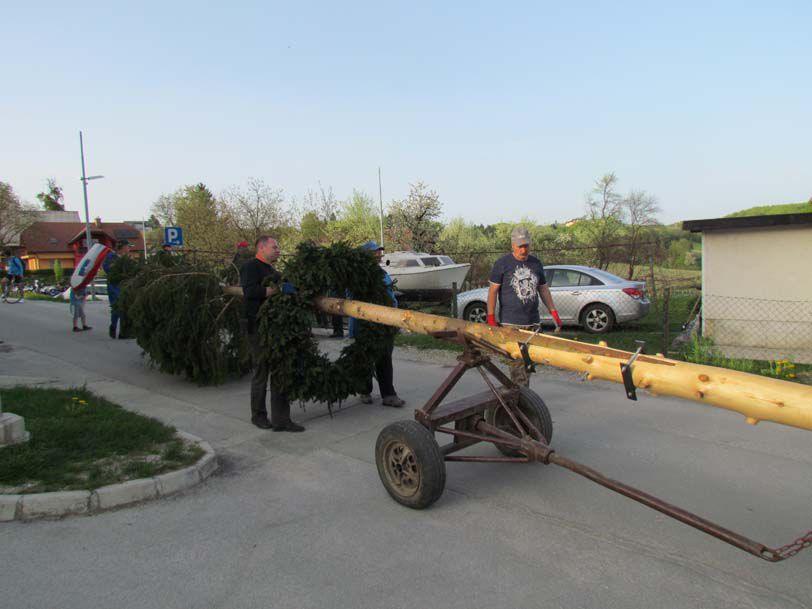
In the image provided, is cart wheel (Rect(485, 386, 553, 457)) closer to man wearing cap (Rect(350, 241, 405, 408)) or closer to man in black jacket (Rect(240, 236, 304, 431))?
man wearing cap (Rect(350, 241, 405, 408))

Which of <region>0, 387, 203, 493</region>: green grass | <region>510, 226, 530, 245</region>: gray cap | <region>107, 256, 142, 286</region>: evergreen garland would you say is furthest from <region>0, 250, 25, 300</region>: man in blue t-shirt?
<region>510, 226, 530, 245</region>: gray cap

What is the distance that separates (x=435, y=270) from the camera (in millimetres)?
18250

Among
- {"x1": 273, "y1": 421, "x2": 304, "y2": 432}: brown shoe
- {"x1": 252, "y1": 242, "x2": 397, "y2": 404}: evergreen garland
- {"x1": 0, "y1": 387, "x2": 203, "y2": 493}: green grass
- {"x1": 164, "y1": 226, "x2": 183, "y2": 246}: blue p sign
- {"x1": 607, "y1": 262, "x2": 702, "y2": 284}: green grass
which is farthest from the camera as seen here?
{"x1": 607, "y1": 262, "x2": 702, "y2": 284}: green grass

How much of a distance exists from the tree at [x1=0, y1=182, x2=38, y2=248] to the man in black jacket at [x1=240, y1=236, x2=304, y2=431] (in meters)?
56.3

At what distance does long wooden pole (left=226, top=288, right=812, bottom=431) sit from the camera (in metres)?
2.46

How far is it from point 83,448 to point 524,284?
435cm

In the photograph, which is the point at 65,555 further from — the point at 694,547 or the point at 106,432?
the point at 694,547

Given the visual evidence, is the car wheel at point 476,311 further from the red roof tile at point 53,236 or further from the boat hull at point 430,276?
the red roof tile at point 53,236

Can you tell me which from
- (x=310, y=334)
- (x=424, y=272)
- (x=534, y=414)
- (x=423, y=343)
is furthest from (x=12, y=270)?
(x=534, y=414)

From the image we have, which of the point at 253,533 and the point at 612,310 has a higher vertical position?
the point at 612,310

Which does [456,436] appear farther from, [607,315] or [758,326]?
[607,315]

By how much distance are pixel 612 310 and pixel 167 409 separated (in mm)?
8780

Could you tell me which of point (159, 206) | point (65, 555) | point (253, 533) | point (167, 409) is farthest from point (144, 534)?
point (159, 206)

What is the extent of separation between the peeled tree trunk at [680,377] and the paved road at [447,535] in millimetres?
1111
